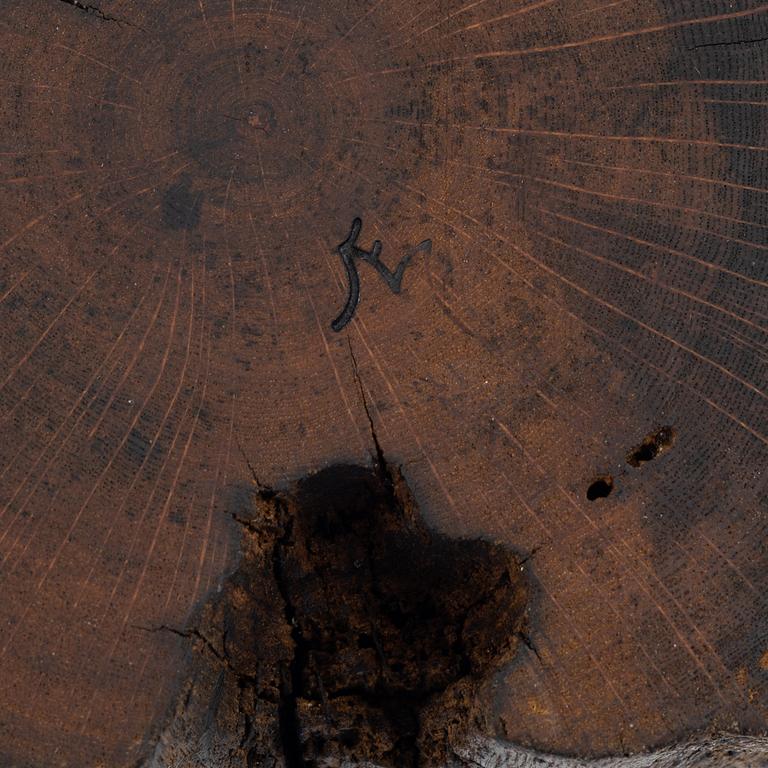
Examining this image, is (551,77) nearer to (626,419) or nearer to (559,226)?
(559,226)

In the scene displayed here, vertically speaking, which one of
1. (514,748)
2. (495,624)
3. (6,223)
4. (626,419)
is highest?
(6,223)

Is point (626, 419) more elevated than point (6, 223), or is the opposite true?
point (6, 223)

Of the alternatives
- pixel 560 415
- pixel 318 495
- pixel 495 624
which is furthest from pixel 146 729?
pixel 560 415

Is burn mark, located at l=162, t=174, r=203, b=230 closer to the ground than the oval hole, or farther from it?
farther from it

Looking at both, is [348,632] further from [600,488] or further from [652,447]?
[652,447]
